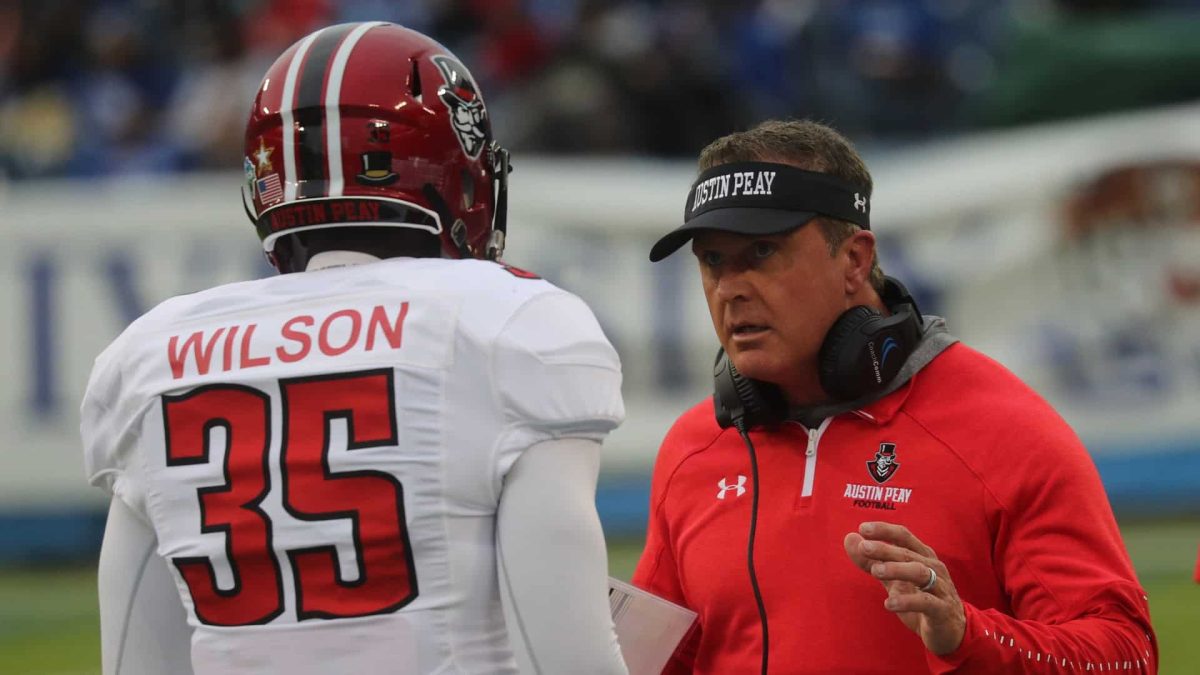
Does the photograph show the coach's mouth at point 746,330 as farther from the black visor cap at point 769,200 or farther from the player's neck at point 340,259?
the player's neck at point 340,259

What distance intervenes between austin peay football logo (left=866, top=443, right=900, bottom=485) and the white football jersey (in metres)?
0.65

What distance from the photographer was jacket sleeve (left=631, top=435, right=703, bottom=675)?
311cm

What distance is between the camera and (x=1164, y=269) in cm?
938

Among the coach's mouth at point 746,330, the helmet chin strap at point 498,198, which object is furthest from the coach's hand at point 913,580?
the helmet chin strap at point 498,198

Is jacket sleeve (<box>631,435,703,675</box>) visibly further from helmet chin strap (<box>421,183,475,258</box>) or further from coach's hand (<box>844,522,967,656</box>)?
helmet chin strap (<box>421,183,475,258</box>)

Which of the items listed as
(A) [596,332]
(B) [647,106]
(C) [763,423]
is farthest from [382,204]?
(B) [647,106]

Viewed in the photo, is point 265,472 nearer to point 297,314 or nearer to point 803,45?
point 297,314

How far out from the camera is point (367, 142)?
2.54 metres

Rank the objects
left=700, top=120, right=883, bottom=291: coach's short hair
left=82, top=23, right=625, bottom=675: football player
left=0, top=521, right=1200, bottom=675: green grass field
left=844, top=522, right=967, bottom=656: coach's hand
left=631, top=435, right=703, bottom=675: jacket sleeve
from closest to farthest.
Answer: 1. left=82, top=23, right=625, bottom=675: football player
2. left=844, top=522, right=967, bottom=656: coach's hand
3. left=700, top=120, right=883, bottom=291: coach's short hair
4. left=631, top=435, right=703, bottom=675: jacket sleeve
5. left=0, top=521, right=1200, bottom=675: green grass field

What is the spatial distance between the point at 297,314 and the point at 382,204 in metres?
0.21

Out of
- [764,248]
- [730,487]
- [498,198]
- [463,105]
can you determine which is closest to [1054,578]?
[730,487]

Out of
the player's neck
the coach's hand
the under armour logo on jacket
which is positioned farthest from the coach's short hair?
the player's neck

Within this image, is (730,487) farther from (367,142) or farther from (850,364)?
(367,142)

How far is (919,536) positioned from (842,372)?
0.30 m
